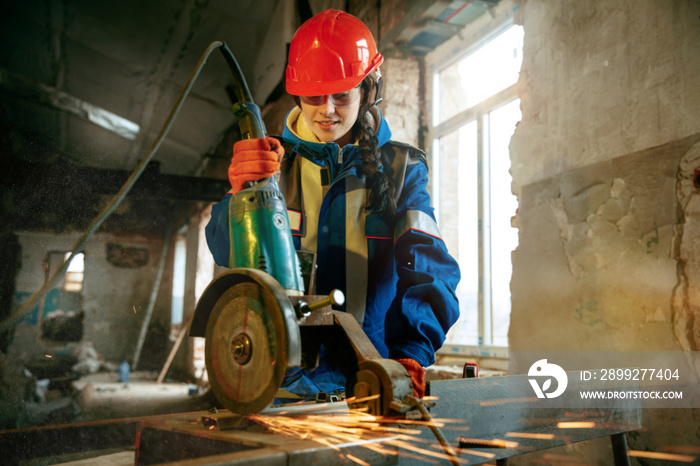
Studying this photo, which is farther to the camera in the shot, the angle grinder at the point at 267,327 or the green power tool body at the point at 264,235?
the green power tool body at the point at 264,235

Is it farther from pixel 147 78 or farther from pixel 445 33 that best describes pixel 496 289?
pixel 147 78

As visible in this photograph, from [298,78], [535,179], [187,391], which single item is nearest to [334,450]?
[298,78]

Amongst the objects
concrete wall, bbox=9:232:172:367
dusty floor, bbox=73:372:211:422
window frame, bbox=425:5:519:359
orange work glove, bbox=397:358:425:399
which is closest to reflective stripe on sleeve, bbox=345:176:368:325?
orange work glove, bbox=397:358:425:399

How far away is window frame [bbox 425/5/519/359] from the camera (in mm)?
2918

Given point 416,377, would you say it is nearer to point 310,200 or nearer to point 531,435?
point 531,435

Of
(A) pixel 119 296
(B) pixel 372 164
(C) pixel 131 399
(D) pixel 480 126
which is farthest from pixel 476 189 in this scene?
(A) pixel 119 296

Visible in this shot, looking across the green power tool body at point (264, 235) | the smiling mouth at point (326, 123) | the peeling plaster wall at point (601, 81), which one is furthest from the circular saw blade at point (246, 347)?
the peeling plaster wall at point (601, 81)

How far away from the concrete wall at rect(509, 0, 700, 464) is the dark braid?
894 millimetres

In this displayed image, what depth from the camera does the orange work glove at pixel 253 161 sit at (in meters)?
1.22

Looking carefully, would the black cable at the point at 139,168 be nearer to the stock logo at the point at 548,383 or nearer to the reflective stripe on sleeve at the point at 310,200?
the reflective stripe on sleeve at the point at 310,200

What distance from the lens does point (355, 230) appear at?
5.53 feet

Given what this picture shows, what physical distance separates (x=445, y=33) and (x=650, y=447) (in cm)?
254

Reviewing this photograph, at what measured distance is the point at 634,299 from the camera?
180 cm

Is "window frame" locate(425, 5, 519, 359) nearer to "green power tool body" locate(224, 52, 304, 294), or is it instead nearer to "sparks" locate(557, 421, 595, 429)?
"sparks" locate(557, 421, 595, 429)
